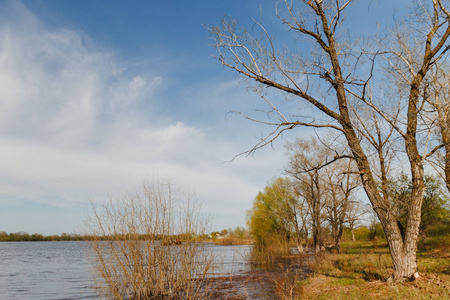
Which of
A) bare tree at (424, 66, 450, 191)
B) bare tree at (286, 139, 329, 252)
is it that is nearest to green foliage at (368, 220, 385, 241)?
bare tree at (286, 139, 329, 252)

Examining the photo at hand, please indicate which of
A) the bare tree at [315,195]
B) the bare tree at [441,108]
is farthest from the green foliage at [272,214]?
the bare tree at [441,108]

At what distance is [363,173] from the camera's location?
7.73 m

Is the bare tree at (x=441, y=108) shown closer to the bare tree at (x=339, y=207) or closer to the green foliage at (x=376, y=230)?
the bare tree at (x=339, y=207)

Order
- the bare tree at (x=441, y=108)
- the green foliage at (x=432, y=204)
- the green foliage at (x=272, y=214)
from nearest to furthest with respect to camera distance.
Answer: the bare tree at (x=441, y=108) < the green foliage at (x=432, y=204) < the green foliage at (x=272, y=214)

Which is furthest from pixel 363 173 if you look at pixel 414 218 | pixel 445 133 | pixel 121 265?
pixel 121 265

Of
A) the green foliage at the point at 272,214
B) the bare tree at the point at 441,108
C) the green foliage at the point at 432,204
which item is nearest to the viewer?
the bare tree at the point at 441,108

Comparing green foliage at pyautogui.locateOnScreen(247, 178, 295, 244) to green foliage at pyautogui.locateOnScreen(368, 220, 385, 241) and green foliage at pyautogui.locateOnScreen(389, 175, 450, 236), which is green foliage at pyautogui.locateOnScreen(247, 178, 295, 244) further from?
green foliage at pyautogui.locateOnScreen(389, 175, 450, 236)

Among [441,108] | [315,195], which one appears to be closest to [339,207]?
[315,195]

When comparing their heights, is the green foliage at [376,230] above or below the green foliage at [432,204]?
below

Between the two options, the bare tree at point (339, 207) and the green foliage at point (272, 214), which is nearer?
the bare tree at point (339, 207)

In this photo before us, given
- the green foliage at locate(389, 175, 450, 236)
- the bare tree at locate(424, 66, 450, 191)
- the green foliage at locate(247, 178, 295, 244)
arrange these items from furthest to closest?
the green foliage at locate(247, 178, 295, 244)
the green foliage at locate(389, 175, 450, 236)
the bare tree at locate(424, 66, 450, 191)

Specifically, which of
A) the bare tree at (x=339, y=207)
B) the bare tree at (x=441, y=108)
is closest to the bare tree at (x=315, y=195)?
the bare tree at (x=339, y=207)

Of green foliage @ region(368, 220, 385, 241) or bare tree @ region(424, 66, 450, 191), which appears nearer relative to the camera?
bare tree @ region(424, 66, 450, 191)

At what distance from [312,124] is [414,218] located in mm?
3539
